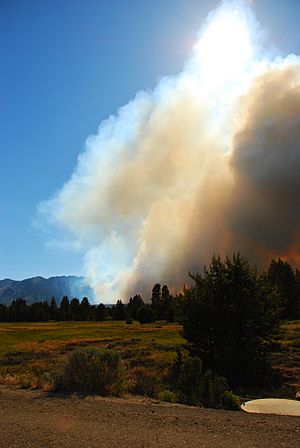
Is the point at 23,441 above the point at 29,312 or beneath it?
beneath

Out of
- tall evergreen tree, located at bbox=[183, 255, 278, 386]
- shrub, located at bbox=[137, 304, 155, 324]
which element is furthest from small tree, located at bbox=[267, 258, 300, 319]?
tall evergreen tree, located at bbox=[183, 255, 278, 386]

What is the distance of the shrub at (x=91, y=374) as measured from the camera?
45.5ft

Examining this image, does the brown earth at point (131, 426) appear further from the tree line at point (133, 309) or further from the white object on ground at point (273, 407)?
the tree line at point (133, 309)

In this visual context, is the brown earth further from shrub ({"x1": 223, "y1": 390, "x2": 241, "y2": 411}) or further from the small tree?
the small tree

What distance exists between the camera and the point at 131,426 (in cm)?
913

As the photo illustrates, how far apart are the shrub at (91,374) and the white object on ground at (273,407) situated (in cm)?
434

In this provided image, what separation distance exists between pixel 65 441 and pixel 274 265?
380 feet

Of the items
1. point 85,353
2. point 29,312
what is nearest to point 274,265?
point 29,312

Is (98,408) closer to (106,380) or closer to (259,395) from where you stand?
(106,380)

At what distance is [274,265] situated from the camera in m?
117

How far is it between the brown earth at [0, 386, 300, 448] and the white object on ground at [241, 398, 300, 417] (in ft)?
6.68

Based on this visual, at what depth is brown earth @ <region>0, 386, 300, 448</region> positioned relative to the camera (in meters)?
7.84

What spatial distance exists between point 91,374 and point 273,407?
609cm

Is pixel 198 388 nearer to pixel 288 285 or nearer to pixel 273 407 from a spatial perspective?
pixel 273 407
